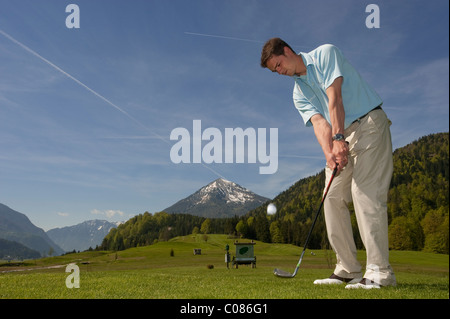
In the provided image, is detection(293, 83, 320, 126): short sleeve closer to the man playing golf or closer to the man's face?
the man playing golf

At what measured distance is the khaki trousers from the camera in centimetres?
529

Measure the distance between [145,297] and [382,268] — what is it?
3.48 metres

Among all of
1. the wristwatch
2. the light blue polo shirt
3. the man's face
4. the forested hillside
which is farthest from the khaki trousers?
the forested hillside

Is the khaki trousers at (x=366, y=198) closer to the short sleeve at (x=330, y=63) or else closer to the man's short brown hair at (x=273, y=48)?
the short sleeve at (x=330, y=63)

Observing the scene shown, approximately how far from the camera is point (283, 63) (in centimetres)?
A: 613

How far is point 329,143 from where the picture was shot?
19.8 feet

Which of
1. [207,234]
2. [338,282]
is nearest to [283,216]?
[207,234]

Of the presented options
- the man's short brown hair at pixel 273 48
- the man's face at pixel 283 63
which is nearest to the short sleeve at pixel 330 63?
the man's face at pixel 283 63

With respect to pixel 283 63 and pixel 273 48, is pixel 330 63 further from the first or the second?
pixel 273 48

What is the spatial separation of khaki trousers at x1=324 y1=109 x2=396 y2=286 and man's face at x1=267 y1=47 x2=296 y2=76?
1.45 m

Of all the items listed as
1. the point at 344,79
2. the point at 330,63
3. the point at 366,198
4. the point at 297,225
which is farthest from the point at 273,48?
the point at 297,225

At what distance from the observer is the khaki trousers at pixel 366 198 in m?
5.29

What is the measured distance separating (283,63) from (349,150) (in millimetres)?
1879
